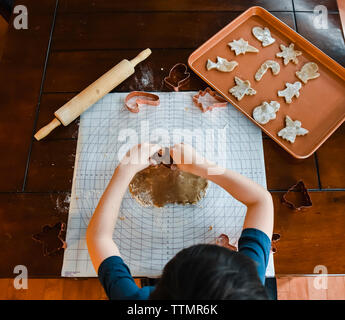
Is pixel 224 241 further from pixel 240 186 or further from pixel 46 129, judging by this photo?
pixel 46 129

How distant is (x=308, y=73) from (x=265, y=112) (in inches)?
7.4

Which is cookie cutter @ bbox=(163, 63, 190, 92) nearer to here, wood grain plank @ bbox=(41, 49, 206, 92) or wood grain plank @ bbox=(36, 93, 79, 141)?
wood grain plank @ bbox=(41, 49, 206, 92)

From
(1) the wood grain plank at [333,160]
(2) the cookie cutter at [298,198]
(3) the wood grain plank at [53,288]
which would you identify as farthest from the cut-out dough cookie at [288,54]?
(3) the wood grain plank at [53,288]

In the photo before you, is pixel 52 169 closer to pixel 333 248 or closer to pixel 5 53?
pixel 5 53

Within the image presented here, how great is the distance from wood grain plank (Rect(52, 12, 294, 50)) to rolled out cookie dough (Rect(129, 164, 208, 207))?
411mm

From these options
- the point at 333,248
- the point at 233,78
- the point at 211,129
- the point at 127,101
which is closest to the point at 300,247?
the point at 333,248

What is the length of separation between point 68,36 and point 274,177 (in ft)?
2.49

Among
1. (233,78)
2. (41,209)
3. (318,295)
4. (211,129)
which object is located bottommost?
(318,295)

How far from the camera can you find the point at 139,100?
907mm

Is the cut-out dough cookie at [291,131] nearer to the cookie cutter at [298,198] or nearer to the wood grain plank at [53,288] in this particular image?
the cookie cutter at [298,198]

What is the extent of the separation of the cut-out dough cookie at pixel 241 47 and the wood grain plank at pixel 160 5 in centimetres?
14

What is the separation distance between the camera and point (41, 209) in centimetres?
82

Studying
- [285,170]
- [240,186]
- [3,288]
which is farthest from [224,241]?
[3,288]

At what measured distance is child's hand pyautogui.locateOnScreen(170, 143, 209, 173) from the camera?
0.80 m
